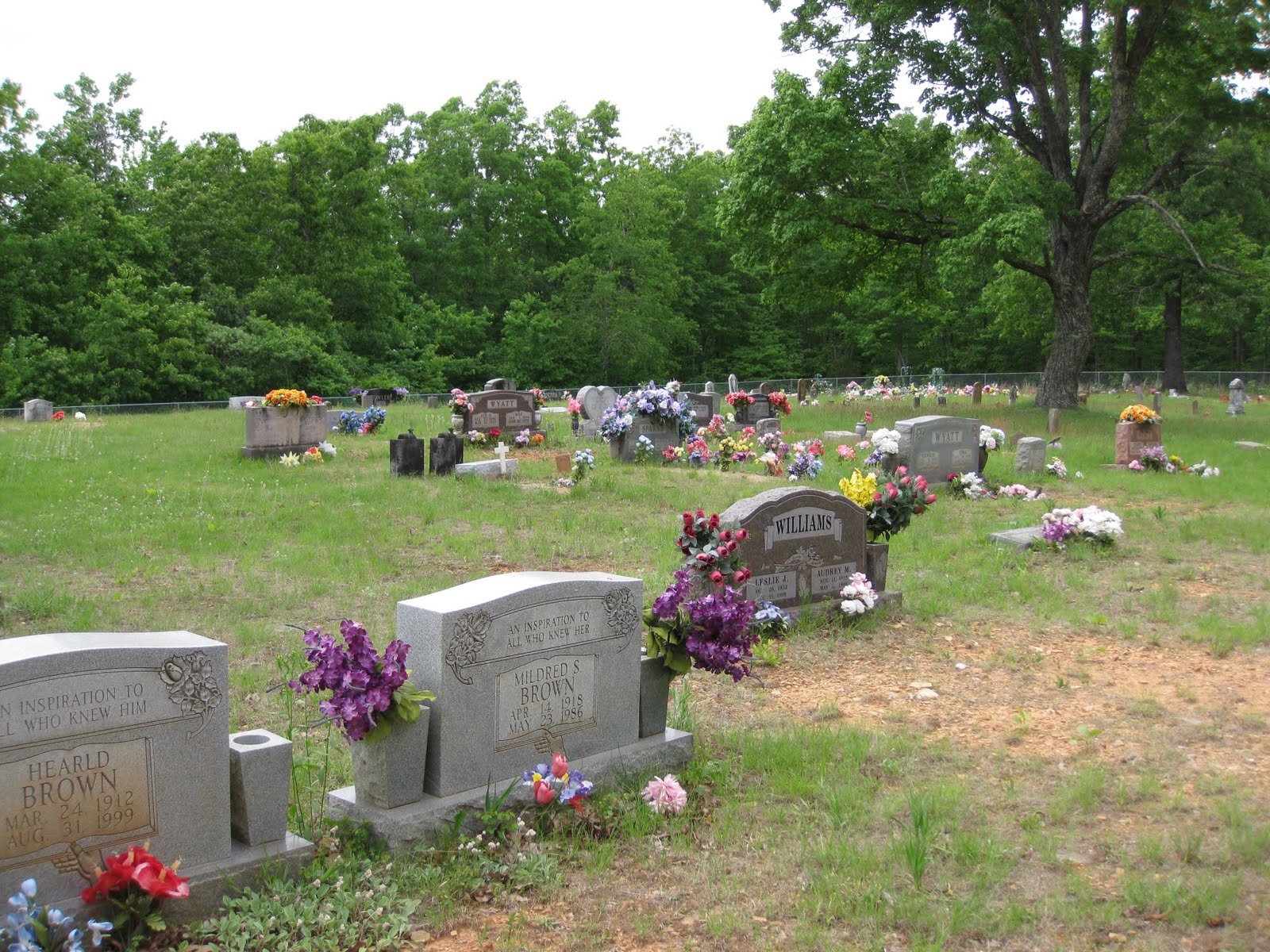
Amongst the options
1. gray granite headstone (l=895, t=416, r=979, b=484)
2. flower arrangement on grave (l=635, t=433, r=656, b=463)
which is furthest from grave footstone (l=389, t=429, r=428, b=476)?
gray granite headstone (l=895, t=416, r=979, b=484)

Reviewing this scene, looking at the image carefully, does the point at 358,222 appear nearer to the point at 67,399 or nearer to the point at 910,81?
the point at 67,399

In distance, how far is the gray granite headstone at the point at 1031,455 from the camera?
16516 millimetres

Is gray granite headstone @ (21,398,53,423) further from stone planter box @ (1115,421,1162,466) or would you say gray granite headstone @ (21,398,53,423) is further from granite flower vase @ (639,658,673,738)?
granite flower vase @ (639,658,673,738)

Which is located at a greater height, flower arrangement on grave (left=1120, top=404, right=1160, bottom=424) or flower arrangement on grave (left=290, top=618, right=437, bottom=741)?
flower arrangement on grave (left=1120, top=404, right=1160, bottom=424)

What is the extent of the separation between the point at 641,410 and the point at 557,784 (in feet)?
44.8

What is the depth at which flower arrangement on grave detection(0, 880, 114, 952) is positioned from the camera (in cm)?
327

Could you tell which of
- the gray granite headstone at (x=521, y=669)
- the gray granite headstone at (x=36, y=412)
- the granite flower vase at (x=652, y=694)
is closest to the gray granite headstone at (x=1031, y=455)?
the granite flower vase at (x=652, y=694)

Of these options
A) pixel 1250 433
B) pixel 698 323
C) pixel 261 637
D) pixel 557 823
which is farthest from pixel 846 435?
pixel 698 323

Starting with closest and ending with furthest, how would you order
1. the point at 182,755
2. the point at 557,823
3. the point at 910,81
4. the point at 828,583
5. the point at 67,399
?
the point at 182,755
the point at 557,823
the point at 828,583
the point at 910,81
the point at 67,399

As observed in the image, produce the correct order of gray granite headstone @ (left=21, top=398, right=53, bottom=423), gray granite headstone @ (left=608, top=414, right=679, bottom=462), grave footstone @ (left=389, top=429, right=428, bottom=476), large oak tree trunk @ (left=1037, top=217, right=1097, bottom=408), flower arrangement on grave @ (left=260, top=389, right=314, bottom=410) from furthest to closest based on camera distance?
large oak tree trunk @ (left=1037, top=217, right=1097, bottom=408) → gray granite headstone @ (left=21, top=398, right=53, bottom=423) → gray granite headstone @ (left=608, top=414, right=679, bottom=462) → flower arrangement on grave @ (left=260, top=389, right=314, bottom=410) → grave footstone @ (left=389, top=429, right=428, bottom=476)

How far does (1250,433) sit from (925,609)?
1885 centimetres

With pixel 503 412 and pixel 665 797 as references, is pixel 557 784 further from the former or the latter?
pixel 503 412

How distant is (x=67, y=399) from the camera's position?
32250 millimetres

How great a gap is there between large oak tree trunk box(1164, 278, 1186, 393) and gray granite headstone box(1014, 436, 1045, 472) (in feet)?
95.3
